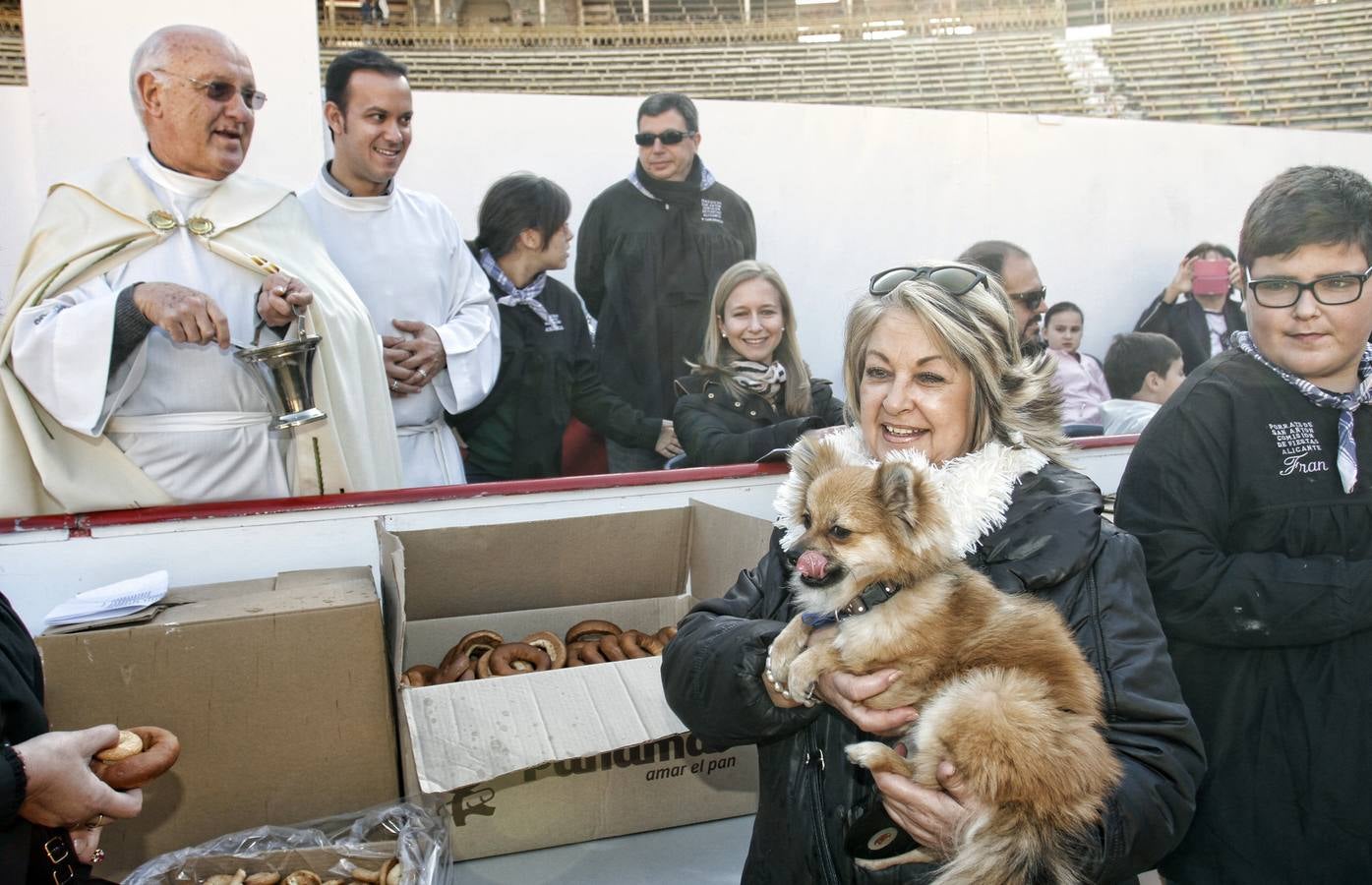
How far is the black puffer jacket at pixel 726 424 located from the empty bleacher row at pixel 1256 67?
2.72 m

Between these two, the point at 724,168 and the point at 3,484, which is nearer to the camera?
the point at 3,484

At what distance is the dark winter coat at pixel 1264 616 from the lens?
2184 millimetres

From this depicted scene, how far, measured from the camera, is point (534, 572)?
136 inches

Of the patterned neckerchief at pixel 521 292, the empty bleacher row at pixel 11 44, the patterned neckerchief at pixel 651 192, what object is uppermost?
the empty bleacher row at pixel 11 44

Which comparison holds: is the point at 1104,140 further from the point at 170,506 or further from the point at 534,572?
the point at 170,506

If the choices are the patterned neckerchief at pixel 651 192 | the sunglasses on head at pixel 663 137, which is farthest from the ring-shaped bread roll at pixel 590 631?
the sunglasses on head at pixel 663 137

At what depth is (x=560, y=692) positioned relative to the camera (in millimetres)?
2535

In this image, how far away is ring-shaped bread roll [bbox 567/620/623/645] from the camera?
11.2 feet

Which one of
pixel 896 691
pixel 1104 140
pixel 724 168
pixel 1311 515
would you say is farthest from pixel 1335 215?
pixel 1104 140

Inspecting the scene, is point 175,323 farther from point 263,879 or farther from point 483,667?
point 263,879

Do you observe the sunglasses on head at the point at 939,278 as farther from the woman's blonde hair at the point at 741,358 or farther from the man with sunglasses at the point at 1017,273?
the man with sunglasses at the point at 1017,273

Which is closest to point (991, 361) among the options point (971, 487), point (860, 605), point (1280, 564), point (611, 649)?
point (971, 487)

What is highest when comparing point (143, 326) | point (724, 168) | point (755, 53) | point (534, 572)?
point (755, 53)

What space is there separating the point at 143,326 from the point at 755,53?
2829 mm
